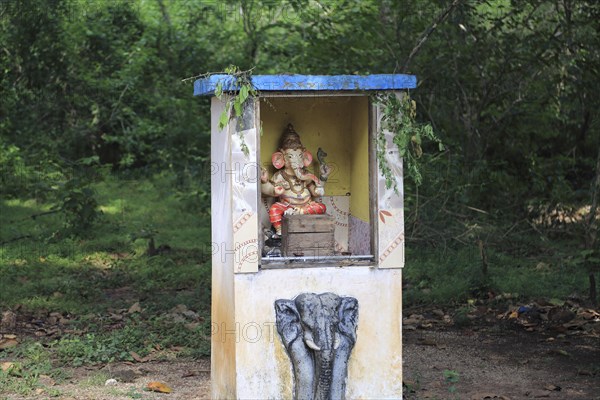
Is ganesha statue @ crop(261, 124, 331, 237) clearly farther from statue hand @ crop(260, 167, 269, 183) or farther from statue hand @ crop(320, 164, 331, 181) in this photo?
statue hand @ crop(320, 164, 331, 181)

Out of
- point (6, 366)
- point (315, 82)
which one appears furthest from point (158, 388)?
point (315, 82)

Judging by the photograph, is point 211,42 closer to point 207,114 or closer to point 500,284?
point 207,114

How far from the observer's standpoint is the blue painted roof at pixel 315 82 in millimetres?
5477

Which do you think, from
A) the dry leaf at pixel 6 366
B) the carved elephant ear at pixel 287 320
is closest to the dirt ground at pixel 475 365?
the dry leaf at pixel 6 366

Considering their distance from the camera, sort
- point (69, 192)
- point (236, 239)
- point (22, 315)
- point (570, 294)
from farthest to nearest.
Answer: point (69, 192)
point (570, 294)
point (22, 315)
point (236, 239)

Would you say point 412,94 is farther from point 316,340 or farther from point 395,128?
point 316,340

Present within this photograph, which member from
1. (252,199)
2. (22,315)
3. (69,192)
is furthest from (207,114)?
(252,199)

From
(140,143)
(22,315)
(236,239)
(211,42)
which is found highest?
(211,42)

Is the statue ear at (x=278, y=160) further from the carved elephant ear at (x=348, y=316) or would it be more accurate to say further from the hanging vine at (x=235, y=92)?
the carved elephant ear at (x=348, y=316)

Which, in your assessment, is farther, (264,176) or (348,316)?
(264,176)

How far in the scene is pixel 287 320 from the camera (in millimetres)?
5547

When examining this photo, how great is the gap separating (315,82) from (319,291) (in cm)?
125

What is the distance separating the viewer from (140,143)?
14047 mm

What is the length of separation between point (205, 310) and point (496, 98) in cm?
487
